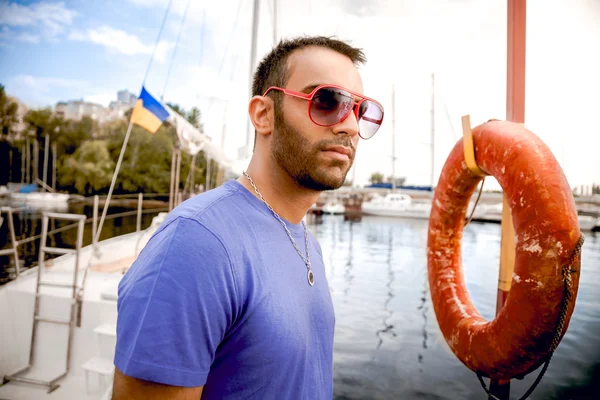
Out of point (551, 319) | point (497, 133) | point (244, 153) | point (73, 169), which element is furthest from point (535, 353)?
point (73, 169)

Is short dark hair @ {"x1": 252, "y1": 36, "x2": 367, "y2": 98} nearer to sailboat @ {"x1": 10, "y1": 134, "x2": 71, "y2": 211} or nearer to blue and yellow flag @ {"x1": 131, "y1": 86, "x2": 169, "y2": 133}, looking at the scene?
blue and yellow flag @ {"x1": 131, "y1": 86, "x2": 169, "y2": 133}

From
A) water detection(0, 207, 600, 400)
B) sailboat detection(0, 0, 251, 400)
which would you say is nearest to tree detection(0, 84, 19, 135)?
water detection(0, 207, 600, 400)

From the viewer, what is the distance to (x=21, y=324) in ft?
11.5

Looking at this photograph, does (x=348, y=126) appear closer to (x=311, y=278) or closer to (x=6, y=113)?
(x=311, y=278)

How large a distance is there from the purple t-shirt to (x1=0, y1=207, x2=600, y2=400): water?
1.90 m

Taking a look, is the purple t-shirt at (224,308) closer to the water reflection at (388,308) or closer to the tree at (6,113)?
the water reflection at (388,308)

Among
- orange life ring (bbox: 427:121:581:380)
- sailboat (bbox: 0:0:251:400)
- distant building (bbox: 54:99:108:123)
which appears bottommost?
sailboat (bbox: 0:0:251:400)

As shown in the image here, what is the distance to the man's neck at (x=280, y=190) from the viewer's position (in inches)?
38.5

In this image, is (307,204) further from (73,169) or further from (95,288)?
(73,169)

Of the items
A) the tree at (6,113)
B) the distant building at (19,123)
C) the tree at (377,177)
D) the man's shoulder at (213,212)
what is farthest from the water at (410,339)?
the tree at (377,177)

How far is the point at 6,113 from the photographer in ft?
124

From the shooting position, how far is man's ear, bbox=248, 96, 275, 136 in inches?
40.4

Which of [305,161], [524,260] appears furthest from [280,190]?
[524,260]

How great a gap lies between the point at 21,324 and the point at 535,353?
13.6 feet
